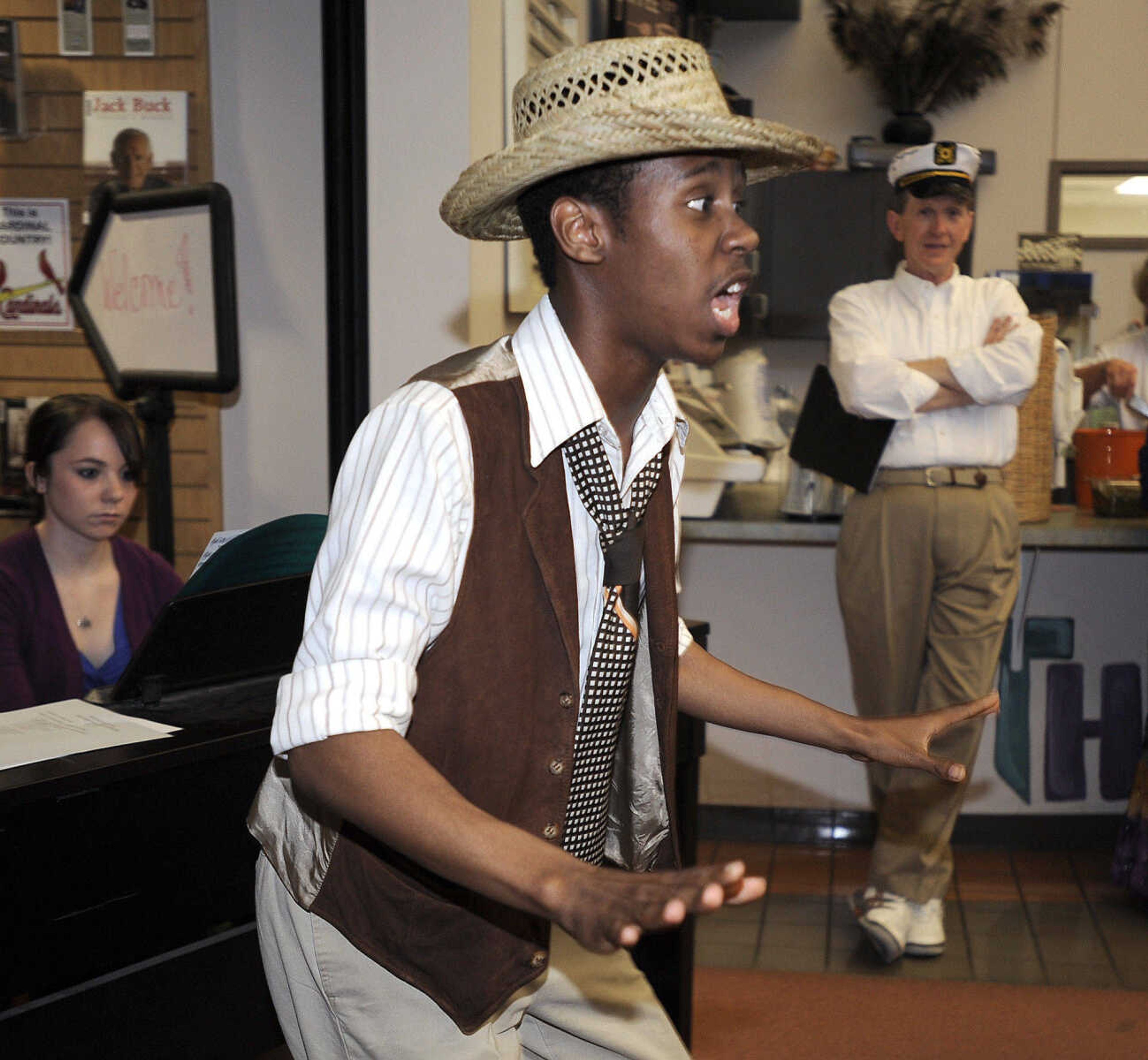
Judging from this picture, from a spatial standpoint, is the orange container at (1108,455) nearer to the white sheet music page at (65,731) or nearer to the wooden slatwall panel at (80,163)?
the wooden slatwall panel at (80,163)

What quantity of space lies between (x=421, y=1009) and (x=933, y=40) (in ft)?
18.2

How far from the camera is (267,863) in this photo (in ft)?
4.63

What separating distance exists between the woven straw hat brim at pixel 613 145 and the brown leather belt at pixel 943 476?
6.96ft

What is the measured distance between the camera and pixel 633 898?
3.00ft

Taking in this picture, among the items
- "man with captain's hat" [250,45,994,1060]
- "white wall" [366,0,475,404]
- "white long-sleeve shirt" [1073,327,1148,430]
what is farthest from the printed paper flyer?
"white long-sleeve shirt" [1073,327,1148,430]

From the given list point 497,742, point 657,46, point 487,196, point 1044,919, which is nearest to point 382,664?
point 497,742

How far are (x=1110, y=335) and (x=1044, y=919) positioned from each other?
3.62 m

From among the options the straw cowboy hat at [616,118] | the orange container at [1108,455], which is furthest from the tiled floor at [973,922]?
the straw cowboy hat at [616,118]

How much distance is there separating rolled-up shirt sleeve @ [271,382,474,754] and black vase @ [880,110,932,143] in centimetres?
515

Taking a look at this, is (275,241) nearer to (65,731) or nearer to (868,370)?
(868,370)

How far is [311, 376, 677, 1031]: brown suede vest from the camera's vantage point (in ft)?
4.09

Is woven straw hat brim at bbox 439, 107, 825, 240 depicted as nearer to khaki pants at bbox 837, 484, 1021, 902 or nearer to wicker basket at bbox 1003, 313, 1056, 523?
khaki pants at bbox 837, 484, 1021, 902

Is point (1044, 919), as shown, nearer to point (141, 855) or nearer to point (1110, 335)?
point (141, 855)

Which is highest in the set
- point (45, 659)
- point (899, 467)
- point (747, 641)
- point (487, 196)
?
point (487, 196)
